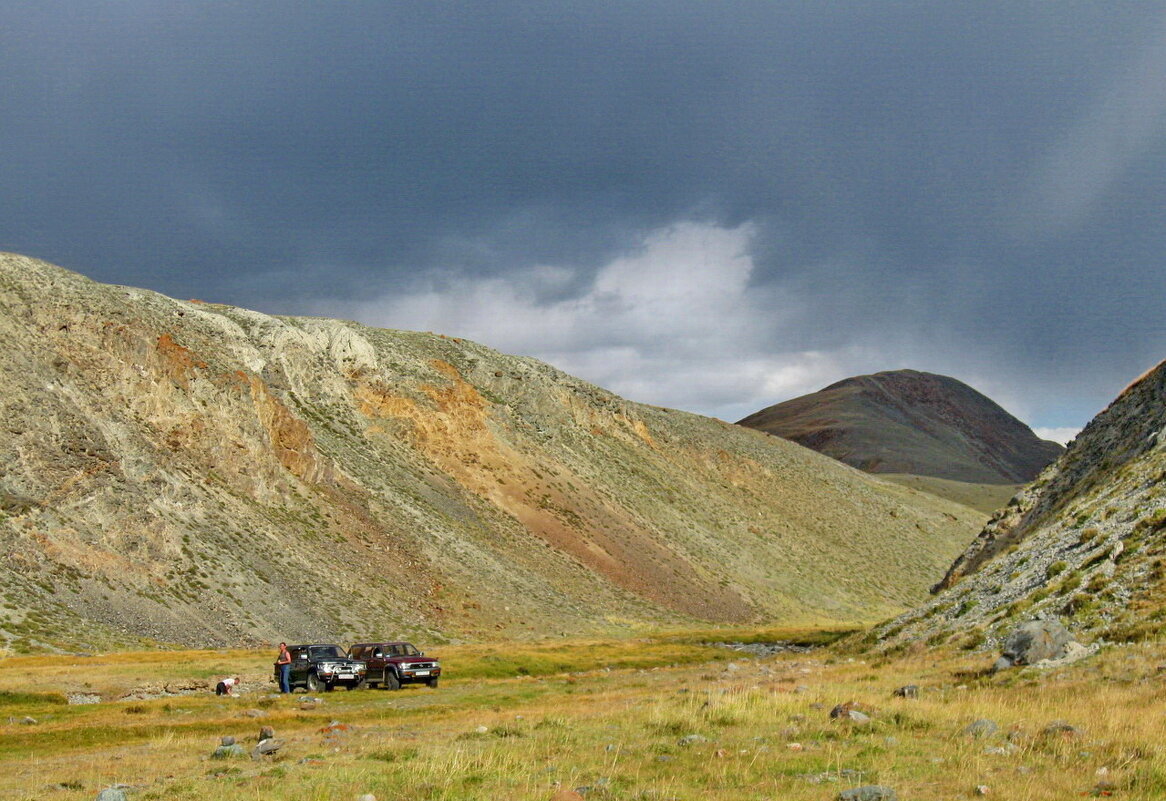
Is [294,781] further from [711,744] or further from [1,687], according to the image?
[1,687]

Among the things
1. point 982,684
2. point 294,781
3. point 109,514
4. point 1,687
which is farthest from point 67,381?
point 982,684

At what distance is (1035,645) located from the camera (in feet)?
70.5

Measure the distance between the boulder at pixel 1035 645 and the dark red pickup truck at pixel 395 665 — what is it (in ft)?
74.4

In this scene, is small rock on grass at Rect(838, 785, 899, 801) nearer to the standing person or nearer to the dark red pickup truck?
the dark red pickup truck

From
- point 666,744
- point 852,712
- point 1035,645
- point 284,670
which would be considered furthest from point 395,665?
point 1035,645

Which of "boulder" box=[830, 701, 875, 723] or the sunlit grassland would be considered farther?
"boulder" box=[830, 701, 875, 723]

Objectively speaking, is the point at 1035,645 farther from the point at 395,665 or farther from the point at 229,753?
the point at 395,665

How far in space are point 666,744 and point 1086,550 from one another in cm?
2283

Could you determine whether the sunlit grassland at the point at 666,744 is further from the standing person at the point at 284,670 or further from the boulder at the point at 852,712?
the standing person at the point at 284,670

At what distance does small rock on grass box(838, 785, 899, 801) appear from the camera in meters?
9.84

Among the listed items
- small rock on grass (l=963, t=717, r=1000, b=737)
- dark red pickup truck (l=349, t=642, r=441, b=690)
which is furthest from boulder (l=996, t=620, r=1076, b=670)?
dark red pickup truck (l=349, t=642, r=441, b=690)

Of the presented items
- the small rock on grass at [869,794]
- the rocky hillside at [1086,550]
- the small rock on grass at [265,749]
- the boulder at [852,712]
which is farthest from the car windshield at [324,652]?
the small rock on grass at [869,794]

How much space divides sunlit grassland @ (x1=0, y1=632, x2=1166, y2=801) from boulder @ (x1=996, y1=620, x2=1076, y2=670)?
110cm

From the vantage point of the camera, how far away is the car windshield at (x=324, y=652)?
35188 mm
